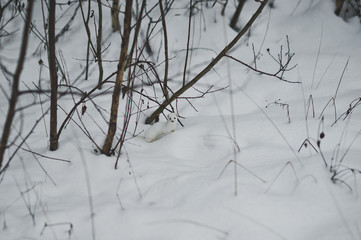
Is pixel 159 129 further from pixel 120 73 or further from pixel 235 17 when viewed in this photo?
pixel 235 17

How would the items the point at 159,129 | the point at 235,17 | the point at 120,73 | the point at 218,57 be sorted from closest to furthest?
the point at 120,73 → the point at 218,57 → the point at 159,129 → the point at 235,17

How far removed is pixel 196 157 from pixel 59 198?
77 centimetres

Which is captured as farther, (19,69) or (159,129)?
(159,129)

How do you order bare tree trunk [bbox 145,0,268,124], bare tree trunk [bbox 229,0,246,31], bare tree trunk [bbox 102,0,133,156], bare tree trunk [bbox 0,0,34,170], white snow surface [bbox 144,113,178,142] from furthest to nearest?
bare tree trunk [bbox 229,0,246,31], white snow surface [bbox 144,113,178,142], bare tree trunk [bbox 145,0,268,124], bare tree trunk [bbox 102,0,133,156], bare tree trunk [bbox 0,0,34,170]

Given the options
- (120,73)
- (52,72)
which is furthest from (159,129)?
(52,72)

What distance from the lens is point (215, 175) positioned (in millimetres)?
1443

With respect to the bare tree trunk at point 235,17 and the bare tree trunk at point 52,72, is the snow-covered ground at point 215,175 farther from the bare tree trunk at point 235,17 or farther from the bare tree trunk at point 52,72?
the bare tree trunk at point 235,17

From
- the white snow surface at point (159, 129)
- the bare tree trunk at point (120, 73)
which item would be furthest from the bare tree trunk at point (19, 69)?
the white snow surface at point (159, 129)

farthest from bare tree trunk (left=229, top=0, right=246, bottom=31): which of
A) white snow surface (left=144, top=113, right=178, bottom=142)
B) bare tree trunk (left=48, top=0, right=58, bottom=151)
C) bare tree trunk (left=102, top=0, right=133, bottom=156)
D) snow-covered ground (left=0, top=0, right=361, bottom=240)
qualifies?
bare tree trunk (left=48, top=0, right=58, bottom=151)

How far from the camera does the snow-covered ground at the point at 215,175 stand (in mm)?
1175

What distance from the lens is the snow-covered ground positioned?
1.17m

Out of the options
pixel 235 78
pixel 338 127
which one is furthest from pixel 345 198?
pixel 235 78

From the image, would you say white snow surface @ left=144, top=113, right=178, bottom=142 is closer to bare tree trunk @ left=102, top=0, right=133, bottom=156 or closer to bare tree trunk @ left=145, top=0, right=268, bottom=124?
bare tree trunk @ left=145, top=0, right=268, bottom=124

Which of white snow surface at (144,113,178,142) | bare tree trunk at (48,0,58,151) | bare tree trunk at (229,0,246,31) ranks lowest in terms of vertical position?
white snow surface at (144,113,178,142)
